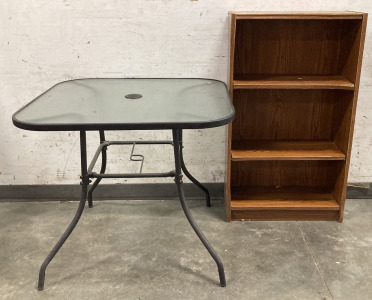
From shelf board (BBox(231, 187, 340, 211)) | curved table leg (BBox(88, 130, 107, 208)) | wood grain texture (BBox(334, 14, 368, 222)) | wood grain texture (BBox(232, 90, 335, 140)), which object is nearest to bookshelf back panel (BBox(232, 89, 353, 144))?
wood grain texture (BBox(232, 90, 335, 140))

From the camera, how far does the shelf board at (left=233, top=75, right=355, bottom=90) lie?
2.08 meters

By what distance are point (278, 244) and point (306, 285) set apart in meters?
0.33

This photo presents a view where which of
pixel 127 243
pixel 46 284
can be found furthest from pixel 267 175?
pixel 46 284

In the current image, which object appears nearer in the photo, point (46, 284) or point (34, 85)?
point (46, 284)

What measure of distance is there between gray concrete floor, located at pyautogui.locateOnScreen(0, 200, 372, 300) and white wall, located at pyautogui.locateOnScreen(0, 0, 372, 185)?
Result: 39 centimetres

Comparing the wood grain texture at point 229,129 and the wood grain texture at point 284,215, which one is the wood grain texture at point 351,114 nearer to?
the wood grain texture at point 284,215

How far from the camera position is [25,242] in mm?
2215

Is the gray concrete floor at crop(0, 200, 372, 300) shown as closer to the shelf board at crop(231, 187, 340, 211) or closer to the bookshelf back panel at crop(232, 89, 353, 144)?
the shelf board at crop(231, 187, 340, 211)

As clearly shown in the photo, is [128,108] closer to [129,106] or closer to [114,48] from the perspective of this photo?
[129,106]

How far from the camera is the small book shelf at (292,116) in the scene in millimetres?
2215

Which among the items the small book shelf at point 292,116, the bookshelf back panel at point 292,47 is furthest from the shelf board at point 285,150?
the bookshelf back panel at point 292,47

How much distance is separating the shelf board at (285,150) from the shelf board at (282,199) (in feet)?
0.96

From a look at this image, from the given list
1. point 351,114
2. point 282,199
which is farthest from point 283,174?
point 351,114

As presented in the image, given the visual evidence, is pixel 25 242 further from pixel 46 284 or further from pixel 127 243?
pixel 127 243
